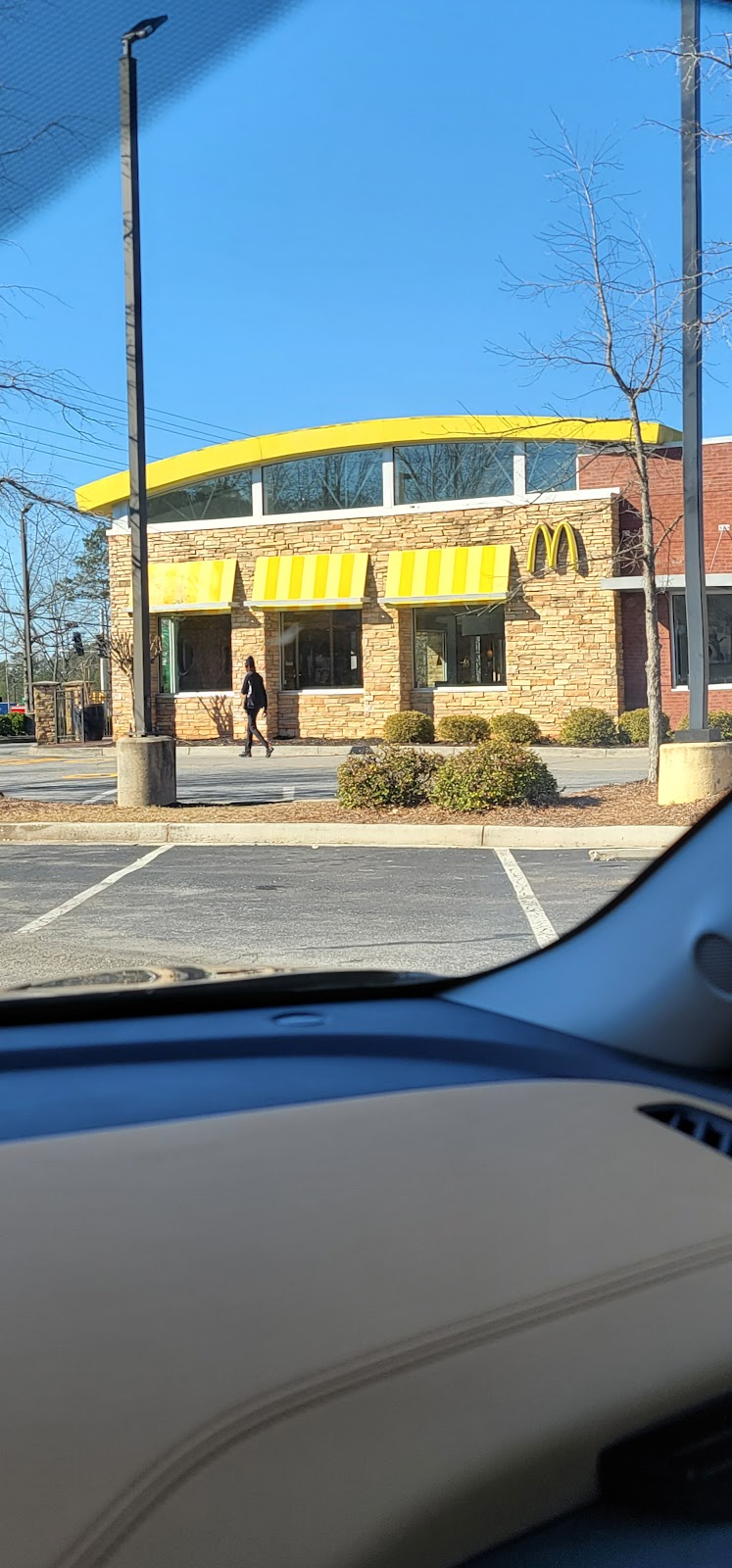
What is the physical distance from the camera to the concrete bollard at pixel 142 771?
15.0 metres

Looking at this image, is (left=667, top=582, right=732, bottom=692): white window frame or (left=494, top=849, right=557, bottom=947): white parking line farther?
(left=667, top=582, right=732, bottom=692): white window frame

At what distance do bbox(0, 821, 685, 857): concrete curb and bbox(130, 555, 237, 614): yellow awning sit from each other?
18.7m

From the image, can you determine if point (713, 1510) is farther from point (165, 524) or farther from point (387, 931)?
point (165, 524)

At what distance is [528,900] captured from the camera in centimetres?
887

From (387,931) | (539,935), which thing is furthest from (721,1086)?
(387,931)

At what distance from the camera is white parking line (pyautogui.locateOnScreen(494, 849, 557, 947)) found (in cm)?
752

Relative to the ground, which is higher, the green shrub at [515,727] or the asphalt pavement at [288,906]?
the green shrub at [515,727]

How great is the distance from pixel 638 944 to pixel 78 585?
45963mm

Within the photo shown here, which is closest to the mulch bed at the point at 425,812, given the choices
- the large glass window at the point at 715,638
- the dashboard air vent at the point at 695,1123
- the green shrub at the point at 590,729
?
the dashboard air vent at the point at 695,1123

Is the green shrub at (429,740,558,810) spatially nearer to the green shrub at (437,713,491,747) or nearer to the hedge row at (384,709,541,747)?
the hedge row at (384,709,541,747)

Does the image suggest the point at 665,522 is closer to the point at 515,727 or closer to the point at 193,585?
the point at 515,727

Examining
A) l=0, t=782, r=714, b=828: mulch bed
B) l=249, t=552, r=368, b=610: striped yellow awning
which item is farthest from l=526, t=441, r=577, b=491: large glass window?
l=0, t=782, r=714, b=828: mulch bed

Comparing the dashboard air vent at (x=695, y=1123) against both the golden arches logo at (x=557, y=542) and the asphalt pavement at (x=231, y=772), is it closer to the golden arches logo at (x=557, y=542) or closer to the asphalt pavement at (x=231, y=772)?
the asphalt pavement at (x=231, y=772)

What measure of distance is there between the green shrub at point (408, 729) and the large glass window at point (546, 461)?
5.59 meters
